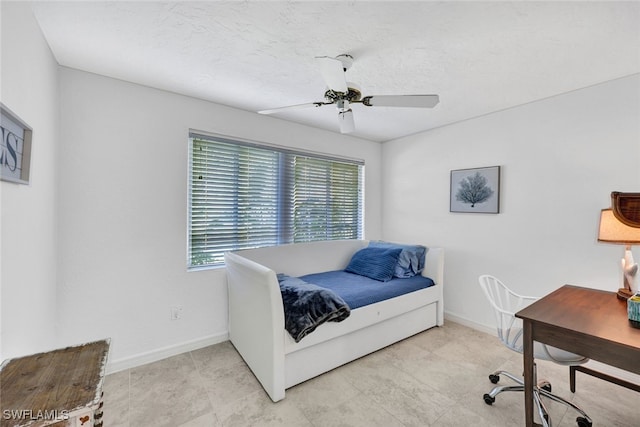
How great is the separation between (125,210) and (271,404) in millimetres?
1936

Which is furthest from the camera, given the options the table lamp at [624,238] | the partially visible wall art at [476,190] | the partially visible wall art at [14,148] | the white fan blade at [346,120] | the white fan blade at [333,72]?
the partially visible wall art at [476,190]

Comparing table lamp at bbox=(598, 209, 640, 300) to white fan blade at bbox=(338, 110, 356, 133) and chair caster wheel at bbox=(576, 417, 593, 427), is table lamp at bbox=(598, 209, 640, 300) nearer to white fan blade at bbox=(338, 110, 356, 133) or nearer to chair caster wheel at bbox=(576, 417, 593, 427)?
chair caster wheel at bbox=(576, 417, 593, 427)

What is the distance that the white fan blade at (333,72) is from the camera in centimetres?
142

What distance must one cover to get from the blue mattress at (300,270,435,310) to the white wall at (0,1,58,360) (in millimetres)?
2010

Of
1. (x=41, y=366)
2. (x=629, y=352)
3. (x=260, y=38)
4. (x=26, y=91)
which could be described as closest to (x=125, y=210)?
(x=26, y=91)

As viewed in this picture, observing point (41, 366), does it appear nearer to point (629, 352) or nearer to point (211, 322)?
point (211, 322)

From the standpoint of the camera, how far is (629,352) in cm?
115

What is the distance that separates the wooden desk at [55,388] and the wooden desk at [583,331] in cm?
198

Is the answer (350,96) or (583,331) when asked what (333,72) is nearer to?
(350,96)

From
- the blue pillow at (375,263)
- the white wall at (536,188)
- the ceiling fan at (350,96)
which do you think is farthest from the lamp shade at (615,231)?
the blue pillow at (375,263)

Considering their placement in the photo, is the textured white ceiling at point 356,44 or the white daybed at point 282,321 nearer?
the textured white ceiling at point 356,44

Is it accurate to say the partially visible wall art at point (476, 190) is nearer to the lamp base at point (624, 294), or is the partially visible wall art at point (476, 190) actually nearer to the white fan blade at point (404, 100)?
the lamp base at point (624, 294)

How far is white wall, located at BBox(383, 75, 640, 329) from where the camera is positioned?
86.1 inches

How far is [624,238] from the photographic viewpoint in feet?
5.45
